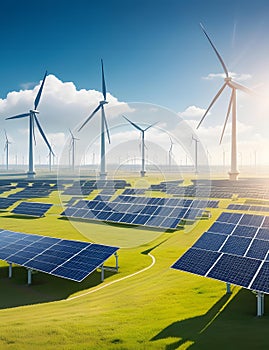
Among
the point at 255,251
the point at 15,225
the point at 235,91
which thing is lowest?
the point at 15,225

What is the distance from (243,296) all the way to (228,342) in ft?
17.5

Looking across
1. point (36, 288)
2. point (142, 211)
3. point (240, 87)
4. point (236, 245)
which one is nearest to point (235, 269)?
point (236, 245)

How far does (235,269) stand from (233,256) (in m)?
1.22

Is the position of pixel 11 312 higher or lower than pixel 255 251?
lower

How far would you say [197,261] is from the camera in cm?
1573

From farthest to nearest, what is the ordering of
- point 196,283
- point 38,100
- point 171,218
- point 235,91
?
1. point 38,100
2. point 235,91
3. point 171,218
4. point 196,283

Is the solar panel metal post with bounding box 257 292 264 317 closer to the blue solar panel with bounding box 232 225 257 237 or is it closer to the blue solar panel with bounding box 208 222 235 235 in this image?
the blue solar panel with bounding box 232 225 257 237

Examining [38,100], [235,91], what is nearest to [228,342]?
[235,91]

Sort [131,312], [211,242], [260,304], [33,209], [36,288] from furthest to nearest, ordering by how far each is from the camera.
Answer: [33,209] < [36,288] < [211,242] < [131,312] < [260,304]

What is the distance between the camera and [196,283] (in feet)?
56.6

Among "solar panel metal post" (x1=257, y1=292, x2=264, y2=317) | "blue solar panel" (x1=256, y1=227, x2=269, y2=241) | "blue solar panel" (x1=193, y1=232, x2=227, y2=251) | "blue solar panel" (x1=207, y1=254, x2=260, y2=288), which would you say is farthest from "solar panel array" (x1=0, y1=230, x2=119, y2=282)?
"solar panel metal post" (x1=257, y1=292, x2=264, y2=317)

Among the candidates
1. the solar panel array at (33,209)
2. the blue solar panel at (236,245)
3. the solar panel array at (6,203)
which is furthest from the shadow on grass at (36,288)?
the solar panel array at (6,203)

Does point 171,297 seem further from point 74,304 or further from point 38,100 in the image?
point 38,100

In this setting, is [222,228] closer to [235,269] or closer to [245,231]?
[245,231]
